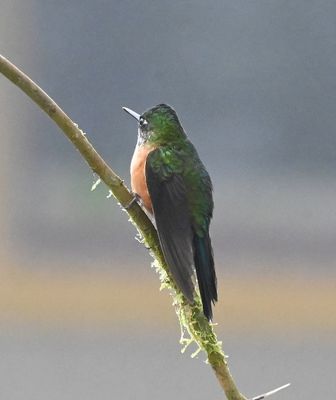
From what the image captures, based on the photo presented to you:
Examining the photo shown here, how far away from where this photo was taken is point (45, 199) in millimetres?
10406

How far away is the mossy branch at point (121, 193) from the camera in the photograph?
1843 mm

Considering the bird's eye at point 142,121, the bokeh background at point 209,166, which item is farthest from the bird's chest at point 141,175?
the bokeh background at point 209,166

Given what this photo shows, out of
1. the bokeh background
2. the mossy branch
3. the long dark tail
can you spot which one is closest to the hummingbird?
the long dark tail

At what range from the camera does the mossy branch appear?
1.84 meters

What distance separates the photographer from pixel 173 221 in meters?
2.62

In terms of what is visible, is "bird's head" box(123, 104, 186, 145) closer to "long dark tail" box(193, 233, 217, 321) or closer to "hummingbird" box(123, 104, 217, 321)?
"hummingbird" box(123, 104, 217, 321)

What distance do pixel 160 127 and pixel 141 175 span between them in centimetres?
26

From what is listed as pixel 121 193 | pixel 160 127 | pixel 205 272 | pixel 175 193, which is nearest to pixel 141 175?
pixel 175 193

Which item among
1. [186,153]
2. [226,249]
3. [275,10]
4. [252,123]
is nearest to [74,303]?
[226,249]

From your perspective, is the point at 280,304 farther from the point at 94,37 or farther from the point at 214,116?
the point at 94,37

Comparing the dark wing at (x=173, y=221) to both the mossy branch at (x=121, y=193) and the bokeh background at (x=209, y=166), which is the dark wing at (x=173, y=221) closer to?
the mossy branch at (x=121, y=193)

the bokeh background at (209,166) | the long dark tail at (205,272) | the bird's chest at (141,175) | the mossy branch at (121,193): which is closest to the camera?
the mossy branch at (121,193)

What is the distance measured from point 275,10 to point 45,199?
2470 mm

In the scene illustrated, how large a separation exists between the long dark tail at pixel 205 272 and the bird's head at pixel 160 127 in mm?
Answer: 464
